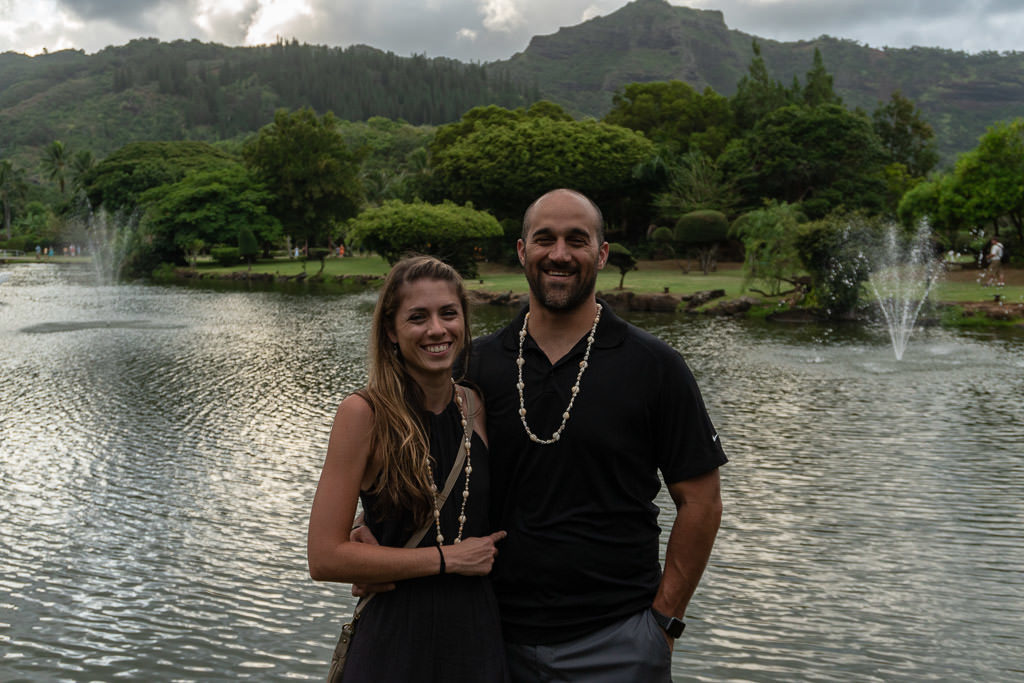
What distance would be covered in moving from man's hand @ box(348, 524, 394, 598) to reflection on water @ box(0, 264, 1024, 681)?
3.14m

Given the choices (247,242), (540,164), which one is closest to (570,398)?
(540,164)

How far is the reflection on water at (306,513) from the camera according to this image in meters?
5.46

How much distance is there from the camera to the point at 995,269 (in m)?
31.2

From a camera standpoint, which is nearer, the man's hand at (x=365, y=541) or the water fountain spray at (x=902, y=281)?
the man's hand at (x=365, y=541)

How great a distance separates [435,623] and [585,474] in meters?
0.57

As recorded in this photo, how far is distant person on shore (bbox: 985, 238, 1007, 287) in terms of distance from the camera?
28969 mm

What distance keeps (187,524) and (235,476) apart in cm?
157

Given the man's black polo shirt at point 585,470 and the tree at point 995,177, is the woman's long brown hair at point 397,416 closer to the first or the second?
the man's black polo shirt at point 585,470

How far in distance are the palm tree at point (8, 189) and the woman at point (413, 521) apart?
94493 millimetres

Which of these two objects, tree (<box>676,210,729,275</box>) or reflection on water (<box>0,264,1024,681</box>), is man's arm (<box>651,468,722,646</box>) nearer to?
reflection on water (<box>0,264,1024,681</box>)

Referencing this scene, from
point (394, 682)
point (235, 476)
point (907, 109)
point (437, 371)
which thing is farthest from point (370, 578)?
point (907, 109)

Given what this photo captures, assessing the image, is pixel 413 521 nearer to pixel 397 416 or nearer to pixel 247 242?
pixel 397 416

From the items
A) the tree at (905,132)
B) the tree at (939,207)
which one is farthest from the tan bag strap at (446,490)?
the tree at (905,132)

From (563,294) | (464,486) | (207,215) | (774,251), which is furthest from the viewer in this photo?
(207,215)
